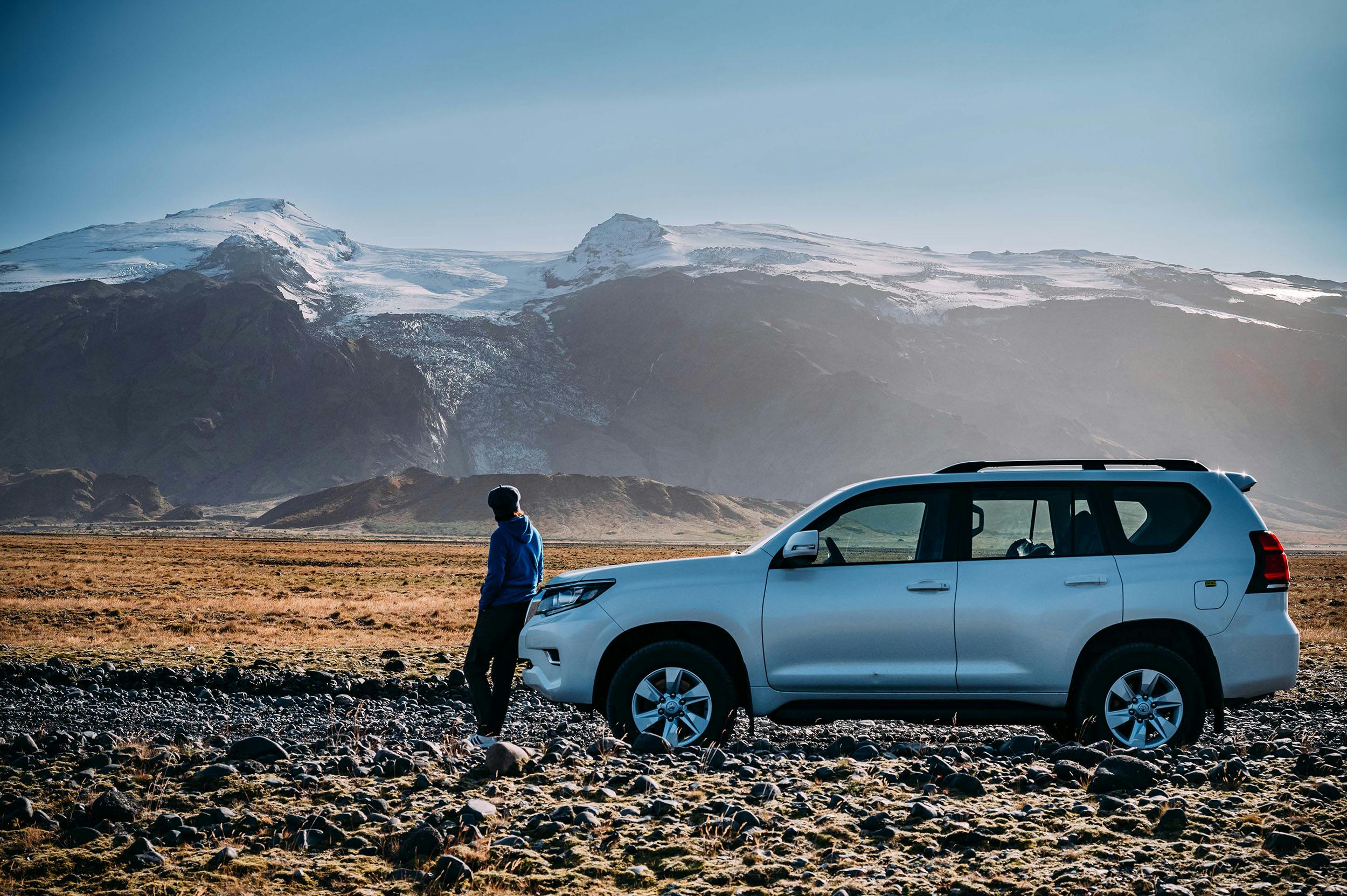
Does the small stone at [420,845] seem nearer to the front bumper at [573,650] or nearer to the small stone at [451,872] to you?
the small stone at [451,872]

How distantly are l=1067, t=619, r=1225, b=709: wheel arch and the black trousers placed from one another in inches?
168

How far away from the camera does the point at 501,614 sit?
8711 millimetres

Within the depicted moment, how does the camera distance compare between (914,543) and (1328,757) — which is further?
(914,543)

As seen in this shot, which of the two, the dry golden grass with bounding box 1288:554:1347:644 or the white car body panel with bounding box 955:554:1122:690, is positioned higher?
the white car body panel with bounding box 955:554:1122:690

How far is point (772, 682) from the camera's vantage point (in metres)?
7.74

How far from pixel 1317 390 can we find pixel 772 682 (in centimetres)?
21191

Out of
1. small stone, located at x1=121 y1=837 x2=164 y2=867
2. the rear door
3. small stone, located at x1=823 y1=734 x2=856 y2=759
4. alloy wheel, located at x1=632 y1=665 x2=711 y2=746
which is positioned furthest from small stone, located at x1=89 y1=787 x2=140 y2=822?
the rear door

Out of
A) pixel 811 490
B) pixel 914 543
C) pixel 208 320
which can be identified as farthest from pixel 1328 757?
pixel 208 320

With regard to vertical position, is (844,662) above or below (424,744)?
above

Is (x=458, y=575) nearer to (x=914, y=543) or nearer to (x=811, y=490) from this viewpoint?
(x=914, y=543)

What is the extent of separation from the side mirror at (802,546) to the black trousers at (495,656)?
7.77 feet

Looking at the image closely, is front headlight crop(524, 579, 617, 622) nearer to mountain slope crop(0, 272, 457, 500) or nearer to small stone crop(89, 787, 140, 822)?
small stone crop(89, 787, 140, 822)

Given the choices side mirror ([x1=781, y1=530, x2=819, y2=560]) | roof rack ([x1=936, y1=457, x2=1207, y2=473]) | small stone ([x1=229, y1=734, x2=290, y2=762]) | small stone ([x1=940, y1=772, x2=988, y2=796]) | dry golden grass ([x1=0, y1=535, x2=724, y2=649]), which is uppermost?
roof rack ([x1=936, y1=457, x2=1207, y2=473])

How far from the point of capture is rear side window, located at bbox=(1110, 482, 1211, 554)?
26.1ft
